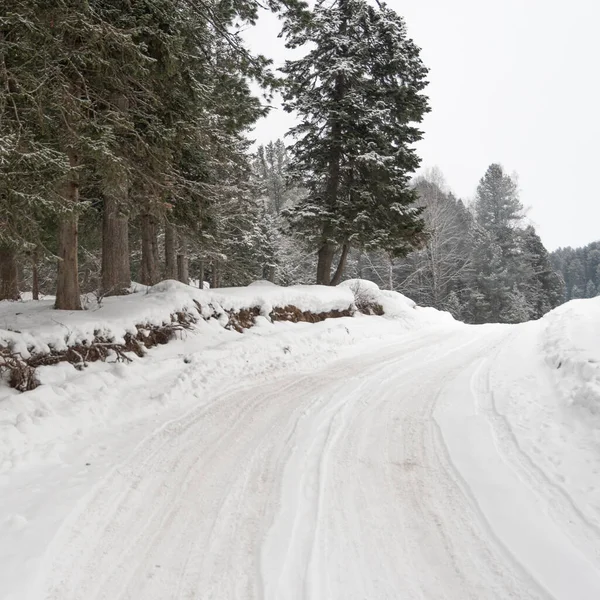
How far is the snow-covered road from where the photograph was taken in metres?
2.33

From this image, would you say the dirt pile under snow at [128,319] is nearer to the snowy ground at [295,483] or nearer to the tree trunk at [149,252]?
the snowy ground at [295,483]

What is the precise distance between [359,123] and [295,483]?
42.6 feet

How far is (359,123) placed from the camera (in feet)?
44.8

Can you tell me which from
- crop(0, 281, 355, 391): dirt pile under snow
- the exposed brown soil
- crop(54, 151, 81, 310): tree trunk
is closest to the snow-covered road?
the exposed brown soil

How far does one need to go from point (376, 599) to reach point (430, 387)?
14.8 feet

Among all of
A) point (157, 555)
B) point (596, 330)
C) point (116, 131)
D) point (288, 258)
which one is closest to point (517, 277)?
point (288, 258)

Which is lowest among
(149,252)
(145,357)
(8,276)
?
(145,357)

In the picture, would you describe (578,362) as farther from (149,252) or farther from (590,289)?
(590,289)

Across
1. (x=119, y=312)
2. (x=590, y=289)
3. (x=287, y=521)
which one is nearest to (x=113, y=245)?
(x=119, y=312)

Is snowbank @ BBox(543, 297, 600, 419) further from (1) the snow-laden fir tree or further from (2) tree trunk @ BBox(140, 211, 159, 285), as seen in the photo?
(2) tree trunk @ BBox(140, 211, 159, 285)

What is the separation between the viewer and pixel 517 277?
33094mm

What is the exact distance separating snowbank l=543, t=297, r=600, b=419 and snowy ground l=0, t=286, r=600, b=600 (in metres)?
0.05

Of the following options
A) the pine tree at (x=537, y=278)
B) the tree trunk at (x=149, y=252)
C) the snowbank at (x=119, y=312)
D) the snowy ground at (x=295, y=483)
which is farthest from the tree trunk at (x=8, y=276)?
the pine tree at (x=537, y=278)

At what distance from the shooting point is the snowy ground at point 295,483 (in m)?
2.38
